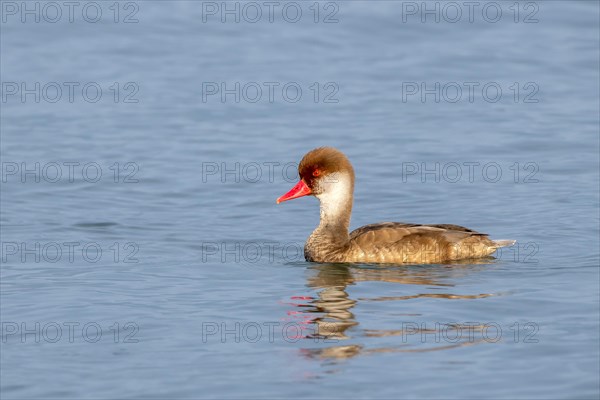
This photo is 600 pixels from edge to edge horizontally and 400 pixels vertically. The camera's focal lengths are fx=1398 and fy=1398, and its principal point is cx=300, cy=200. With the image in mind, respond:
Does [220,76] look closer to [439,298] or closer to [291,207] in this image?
[291,207]

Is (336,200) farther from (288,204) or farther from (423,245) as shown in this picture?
(288,204)

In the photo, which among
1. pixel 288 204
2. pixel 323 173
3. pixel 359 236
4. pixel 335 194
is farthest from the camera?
pixel 288 204

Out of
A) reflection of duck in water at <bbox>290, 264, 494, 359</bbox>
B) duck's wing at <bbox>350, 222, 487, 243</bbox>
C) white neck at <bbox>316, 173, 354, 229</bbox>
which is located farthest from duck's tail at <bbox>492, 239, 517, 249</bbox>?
white neck at <bbox>316, 173, 354, 229</bbox>

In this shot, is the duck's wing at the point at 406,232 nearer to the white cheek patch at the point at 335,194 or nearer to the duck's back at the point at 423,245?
the duck's back at the point at 423,245

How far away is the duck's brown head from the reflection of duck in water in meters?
1.01

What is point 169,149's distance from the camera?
22.7 metres

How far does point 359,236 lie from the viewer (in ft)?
52.6

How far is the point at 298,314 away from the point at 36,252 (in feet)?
14.3

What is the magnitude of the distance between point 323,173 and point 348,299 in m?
2.53

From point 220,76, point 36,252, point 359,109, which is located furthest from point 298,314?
point 220,76

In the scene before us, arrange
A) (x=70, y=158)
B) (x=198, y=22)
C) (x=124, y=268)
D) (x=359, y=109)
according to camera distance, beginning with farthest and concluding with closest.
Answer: (x=198, y=22) → (x=359, y=109) → (x=70, y=158) → (x=124, y=268)

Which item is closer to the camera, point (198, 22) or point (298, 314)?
point (298, 314)

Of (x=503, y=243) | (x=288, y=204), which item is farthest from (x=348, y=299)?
(x=288, y=204)

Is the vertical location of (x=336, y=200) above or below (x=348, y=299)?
above
